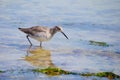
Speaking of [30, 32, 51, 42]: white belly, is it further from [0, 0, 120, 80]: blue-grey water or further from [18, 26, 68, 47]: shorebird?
[0, 0, 120, 80]: blue-grey water

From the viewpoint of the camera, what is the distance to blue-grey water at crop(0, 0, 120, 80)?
10727 millimetres

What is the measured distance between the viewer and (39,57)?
1169 centimetres

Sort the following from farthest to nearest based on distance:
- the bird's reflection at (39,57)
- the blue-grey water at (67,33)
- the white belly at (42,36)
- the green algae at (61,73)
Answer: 1. the white belly at (42,36)
2. the bird's reflection at (39,57)
3. the blue-grey water at (67,33)
4. the green algae at (61,73)

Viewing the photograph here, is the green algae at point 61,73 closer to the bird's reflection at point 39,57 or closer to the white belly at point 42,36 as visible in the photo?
the bird's reflection at point 39,57

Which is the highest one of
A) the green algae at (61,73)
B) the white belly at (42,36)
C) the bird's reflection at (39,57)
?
the white belly at (42,36)

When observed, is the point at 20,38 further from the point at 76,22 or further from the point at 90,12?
the point at 90,12

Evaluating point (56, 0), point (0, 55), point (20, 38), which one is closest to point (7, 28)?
point (20, 38)

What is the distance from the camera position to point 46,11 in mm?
17391

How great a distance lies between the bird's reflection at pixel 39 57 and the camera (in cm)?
1090

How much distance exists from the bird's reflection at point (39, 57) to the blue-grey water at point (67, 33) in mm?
117

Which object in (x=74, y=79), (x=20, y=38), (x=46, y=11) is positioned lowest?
(x=74, y=79)

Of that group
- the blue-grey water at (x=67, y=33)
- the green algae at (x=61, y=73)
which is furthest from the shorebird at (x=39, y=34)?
the green algae at (x=61, y=73)

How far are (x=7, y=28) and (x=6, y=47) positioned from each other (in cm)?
221

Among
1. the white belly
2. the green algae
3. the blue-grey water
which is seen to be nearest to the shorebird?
the white belly
